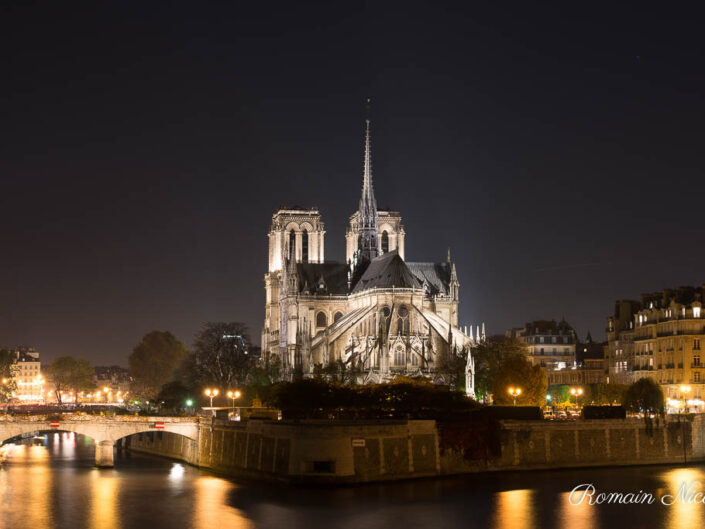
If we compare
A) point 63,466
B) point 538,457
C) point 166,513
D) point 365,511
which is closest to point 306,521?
point 365,511

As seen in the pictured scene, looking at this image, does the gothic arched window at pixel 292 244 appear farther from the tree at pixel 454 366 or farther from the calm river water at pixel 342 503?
the calm river water at pixel 342 503

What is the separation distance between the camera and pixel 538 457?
225 feet

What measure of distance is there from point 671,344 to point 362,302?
3081cm

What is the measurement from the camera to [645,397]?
267 feet

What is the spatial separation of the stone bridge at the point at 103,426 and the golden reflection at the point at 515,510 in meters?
24.1

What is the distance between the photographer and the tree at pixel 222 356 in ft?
353

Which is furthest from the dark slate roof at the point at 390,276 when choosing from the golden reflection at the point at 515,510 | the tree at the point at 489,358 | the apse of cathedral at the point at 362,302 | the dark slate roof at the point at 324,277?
the golden reflection at the point at 515,510

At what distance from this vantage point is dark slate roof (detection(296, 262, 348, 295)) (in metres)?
118

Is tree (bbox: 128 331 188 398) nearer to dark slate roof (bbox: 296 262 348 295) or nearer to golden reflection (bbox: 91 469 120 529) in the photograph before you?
dark slate roof (bbox: 296 262 348 295)

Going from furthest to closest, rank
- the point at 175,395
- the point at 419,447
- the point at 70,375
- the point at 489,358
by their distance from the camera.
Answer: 1. the point at 70,375
2. the point at 175,395
3. the point at 489,358
4. the point at 419,447

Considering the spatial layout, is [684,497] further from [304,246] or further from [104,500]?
[304,246]

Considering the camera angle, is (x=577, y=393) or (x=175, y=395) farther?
(x=175, y=395)

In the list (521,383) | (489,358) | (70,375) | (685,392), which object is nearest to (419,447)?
(521,383)

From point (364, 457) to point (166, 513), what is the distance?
435 inches
